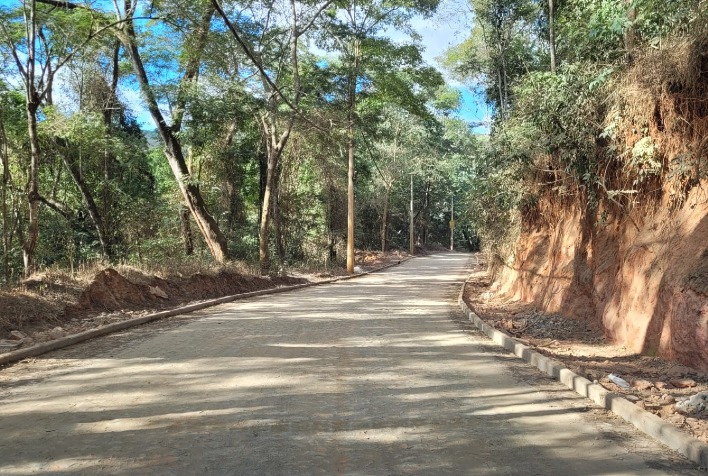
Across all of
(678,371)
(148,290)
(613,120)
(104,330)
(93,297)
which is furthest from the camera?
(148,290)

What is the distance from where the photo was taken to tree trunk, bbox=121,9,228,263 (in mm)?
17938

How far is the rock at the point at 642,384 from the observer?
6137 mm

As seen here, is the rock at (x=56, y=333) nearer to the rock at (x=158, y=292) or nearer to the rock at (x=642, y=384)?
the rock at (x=158, y=292)

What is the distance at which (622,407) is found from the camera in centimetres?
533

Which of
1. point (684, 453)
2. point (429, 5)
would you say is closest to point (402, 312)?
point (684, 453)

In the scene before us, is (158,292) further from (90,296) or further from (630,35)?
(630,35)

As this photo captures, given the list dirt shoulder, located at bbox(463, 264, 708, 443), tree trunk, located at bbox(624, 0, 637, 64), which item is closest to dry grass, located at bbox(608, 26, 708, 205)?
tree trunk, located at bbox(624, 0, 637, 64)

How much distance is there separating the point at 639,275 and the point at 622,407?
3491 mm

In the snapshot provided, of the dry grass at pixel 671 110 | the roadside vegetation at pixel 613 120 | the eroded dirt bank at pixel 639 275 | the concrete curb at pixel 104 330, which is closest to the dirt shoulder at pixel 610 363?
the eroded dirt bank at pixel 639 275

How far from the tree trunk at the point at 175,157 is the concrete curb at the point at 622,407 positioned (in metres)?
13.6

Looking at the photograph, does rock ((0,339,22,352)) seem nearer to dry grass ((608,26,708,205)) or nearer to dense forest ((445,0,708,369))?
dense forest ((445,0,708,369))

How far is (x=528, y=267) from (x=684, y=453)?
10.5m

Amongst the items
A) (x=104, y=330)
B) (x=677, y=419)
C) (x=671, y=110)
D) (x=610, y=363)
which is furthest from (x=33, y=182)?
(x=677, y=419)

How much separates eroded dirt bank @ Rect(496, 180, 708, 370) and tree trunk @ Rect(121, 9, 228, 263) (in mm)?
11687
